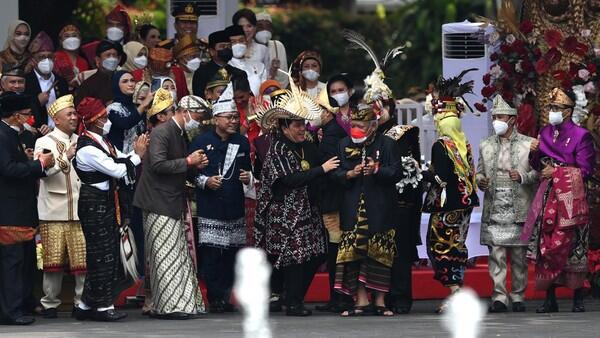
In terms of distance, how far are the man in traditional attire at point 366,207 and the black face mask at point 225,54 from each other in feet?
8.93

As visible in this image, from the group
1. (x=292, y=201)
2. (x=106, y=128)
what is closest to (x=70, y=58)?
(x=106, y=128)

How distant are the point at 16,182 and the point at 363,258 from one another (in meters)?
2.97

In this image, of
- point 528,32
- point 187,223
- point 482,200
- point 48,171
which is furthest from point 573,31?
point 48,171

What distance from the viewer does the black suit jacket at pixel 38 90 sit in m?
17.0

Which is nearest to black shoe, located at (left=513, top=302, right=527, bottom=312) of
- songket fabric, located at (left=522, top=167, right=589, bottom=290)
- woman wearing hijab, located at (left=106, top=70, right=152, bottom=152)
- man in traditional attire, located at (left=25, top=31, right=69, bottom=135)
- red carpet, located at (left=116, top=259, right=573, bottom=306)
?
songket fabric, located at (left=522, top=167, right=589, bottom=290)

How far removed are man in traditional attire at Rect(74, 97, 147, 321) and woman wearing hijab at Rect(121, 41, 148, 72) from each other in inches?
95.9

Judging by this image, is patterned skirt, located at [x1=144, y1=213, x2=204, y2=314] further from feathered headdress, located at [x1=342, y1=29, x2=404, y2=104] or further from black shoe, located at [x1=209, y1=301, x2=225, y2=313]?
feathered headdress, located at [x1=342, y1=29, x2=404, y2=104]

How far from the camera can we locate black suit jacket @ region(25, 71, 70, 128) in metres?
17.0

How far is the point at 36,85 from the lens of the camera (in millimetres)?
17172

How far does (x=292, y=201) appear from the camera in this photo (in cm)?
1557

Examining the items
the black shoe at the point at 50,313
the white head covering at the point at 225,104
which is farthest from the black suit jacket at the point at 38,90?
the black shoe at the point at 50,313

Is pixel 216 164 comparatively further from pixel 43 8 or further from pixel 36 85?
pixel 43 8

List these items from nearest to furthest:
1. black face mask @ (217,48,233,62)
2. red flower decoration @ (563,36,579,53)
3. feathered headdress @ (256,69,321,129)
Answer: feathered headdress @ (256,69,321,129) → red flower decoration @ (563,36,579,53) → black face mask @ (217,48,233,62)

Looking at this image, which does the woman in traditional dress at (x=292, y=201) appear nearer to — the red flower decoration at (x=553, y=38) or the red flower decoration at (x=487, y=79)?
the red flower decoration at (x=487, y=79)
